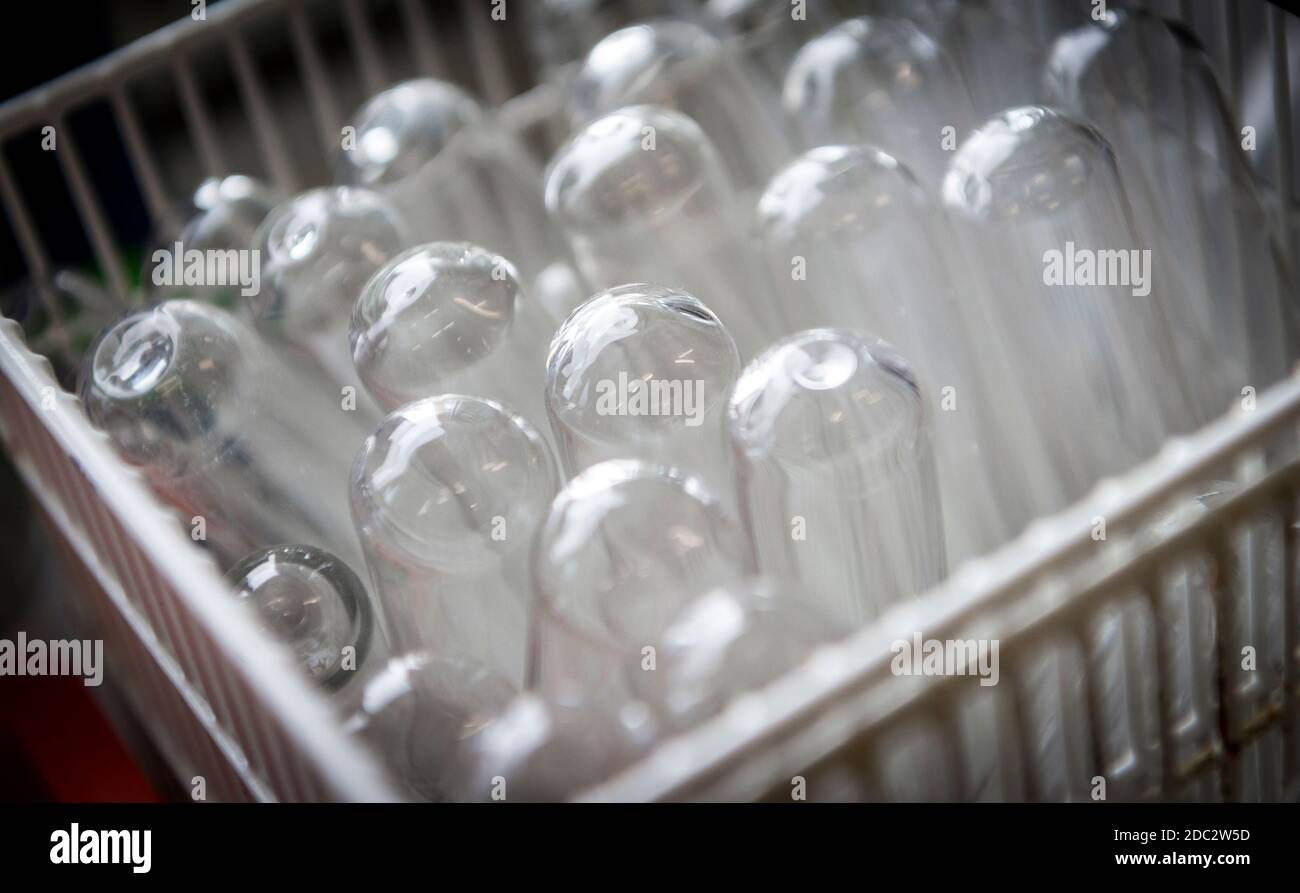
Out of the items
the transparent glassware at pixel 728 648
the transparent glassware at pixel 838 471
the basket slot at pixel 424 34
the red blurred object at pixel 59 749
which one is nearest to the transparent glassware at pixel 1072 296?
the transparent glassware at pixel 838 471

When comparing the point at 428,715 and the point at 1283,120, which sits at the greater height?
the point at 1283,120

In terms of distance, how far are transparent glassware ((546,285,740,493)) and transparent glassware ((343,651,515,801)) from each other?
98 millimetres

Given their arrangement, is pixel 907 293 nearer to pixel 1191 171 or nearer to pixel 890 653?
pixel 1191 171

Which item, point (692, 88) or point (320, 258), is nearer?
point (320, 258)

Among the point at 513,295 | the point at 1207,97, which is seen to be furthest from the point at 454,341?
the point at 1207,97

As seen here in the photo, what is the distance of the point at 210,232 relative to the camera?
2.26ft

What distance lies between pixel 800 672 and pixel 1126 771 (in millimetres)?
168

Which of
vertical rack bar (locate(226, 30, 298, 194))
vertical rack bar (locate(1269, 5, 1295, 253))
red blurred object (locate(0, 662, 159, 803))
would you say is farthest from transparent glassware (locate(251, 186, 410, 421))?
vertical rack bar (locate(1269, 5, 1295, 253))

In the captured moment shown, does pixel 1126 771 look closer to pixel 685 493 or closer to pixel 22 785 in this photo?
pixel 685 493

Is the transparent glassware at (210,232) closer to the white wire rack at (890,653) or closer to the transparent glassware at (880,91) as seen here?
the white wire rack at (890,653)

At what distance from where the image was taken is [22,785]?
0.69 meters

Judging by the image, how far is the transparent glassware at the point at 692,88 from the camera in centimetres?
71

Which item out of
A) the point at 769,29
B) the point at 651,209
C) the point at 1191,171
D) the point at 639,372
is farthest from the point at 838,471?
the point at 769,29

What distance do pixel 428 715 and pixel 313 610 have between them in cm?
9
